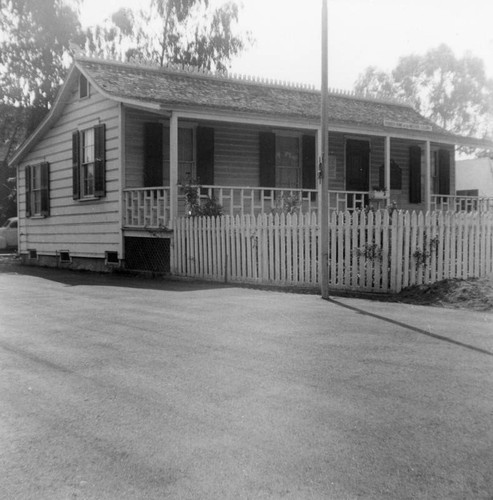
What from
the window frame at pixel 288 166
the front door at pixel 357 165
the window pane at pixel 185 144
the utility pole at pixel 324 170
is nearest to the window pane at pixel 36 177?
the window pane at pixel 185 144

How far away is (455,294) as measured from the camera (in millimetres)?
9945

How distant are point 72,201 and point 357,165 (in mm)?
8475

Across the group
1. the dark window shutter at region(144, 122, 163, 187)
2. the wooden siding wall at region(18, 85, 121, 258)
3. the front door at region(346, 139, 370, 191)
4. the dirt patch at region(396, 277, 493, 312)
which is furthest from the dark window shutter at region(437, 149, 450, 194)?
the dirt patch at region(396, 277, 493, 312)

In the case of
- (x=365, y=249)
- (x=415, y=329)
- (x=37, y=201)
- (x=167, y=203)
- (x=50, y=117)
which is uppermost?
(x=50, y=117)

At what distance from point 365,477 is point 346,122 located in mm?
15245

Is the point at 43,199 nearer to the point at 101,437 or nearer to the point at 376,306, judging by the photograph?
the point at 376,306

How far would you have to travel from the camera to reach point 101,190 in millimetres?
17281

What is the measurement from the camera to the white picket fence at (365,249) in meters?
11.1

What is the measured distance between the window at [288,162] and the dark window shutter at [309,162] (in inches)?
16.5

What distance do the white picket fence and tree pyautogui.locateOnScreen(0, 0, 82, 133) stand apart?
2600cm

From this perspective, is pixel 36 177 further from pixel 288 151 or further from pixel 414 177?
pixel 414 177

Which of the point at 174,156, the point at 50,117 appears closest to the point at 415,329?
the point at 174,156

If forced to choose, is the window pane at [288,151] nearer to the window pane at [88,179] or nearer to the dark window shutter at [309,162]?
the dark window shutter at [309,162]

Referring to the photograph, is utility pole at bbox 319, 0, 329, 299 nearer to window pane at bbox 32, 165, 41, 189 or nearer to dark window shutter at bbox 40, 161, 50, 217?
dark window shutter at bbox 40, 161, 50, 217
